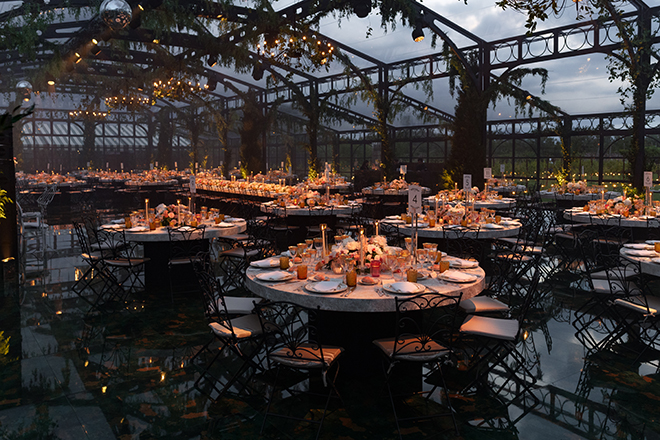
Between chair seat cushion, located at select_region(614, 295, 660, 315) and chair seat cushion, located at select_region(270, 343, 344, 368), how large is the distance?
2843mm

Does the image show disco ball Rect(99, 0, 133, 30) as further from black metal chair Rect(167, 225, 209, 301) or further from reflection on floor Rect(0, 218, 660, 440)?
reflection on floor Rect(0, 218, 660, 440)

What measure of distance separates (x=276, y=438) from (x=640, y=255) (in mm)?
4323

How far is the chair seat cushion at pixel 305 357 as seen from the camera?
3.26 metres

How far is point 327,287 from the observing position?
3691 millimetres

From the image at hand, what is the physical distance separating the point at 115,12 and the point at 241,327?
178 inches

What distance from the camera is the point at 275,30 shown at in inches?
380

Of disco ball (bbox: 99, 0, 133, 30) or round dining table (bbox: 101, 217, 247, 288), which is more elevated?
disco ball (bbox: 99, 0, 133, 30)

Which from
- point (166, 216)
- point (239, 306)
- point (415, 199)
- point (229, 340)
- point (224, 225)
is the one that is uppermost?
point (415, 199)

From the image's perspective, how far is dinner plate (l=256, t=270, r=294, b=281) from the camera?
3.98 metres

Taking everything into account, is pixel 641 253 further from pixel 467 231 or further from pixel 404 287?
pixel 404 287

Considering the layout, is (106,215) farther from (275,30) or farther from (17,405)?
(17,405)

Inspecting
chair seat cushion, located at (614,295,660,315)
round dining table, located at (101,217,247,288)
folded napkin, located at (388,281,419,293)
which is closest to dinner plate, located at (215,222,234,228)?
round dining table, located at (101,217,247,288)

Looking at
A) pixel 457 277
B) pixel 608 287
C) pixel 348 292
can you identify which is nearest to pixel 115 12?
pixel 348 292

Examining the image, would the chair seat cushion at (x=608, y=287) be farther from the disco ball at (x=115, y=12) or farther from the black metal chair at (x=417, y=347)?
the disco ball at (x=115, y=12)
